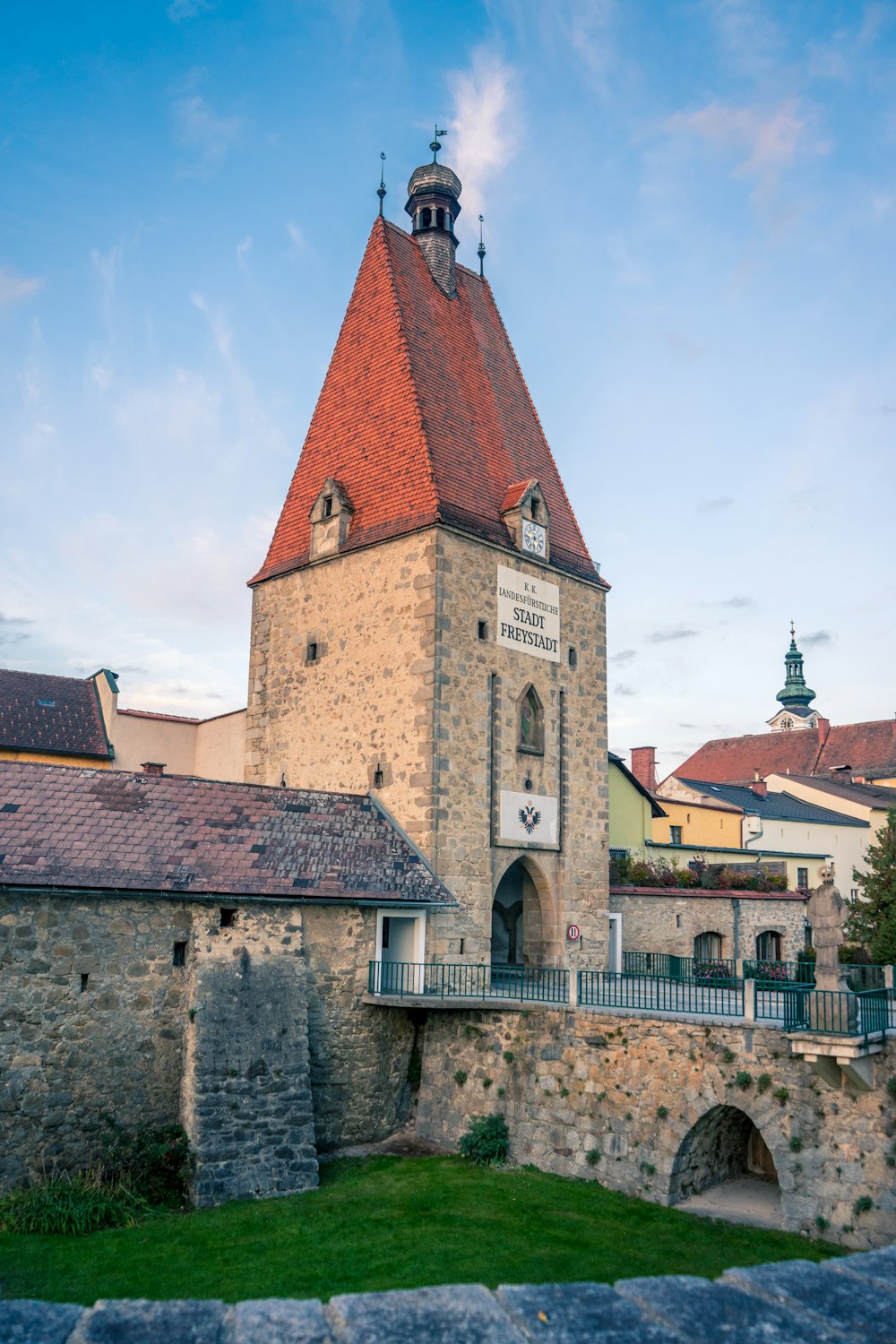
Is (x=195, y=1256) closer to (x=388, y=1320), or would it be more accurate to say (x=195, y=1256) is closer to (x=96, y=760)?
(x=388, y=1320)

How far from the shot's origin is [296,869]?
57.5ft

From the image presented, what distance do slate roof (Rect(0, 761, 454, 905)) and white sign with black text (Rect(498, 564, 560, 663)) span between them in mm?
5379

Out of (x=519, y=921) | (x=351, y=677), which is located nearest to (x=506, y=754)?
(x=351, y=677)

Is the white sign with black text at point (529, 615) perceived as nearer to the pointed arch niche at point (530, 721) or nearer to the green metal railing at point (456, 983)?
the pointed arch niche at point (530, 721)

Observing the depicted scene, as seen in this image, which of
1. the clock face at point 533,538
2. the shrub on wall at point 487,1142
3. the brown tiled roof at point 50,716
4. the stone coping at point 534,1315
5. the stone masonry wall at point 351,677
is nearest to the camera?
the stone coping at point 534,1315

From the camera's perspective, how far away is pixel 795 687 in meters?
83.6

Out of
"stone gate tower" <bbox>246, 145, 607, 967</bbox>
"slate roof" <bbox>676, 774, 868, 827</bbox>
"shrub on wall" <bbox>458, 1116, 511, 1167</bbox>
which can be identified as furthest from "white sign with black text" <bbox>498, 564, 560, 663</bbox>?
"slate roof" <bbox>676, 774, 868, 827</bbox>

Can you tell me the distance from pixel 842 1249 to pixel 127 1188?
9.44 meters

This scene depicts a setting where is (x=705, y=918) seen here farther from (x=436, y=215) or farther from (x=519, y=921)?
(x=436, y=215)

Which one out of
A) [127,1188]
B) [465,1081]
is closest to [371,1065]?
[465,1081]

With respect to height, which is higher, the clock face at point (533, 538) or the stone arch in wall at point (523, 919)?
the clock face at point (533, 538)

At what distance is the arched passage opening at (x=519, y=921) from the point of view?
22953 mm

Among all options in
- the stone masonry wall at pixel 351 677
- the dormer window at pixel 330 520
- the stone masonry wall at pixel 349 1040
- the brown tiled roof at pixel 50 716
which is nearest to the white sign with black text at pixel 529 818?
the stone masonry wall at pixel 351 677

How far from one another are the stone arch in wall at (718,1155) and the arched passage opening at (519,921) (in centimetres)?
638
